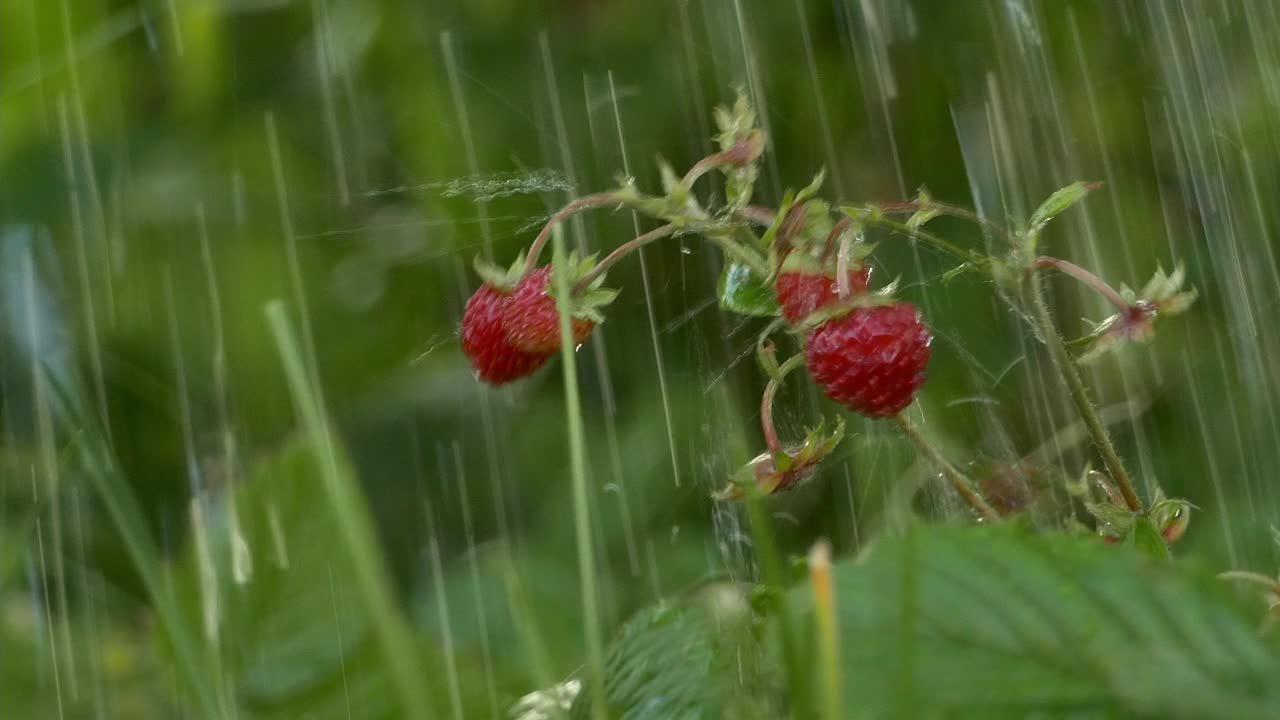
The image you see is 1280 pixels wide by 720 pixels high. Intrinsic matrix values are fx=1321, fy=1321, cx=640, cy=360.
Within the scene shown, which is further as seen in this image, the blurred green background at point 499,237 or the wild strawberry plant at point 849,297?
the blurred green background at point 499,237

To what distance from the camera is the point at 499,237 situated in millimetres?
1236

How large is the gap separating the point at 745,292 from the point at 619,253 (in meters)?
0.06

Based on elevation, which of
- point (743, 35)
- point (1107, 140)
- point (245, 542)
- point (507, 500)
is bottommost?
point (507, 500)

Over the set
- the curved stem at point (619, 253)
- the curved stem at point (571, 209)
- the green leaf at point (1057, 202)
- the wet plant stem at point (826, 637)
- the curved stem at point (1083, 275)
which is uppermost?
the curved stem at point (571, 209)

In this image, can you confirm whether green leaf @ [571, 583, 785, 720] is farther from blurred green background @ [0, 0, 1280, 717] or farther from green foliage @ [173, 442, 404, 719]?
blurred green background @ [0, 0, 1280, 717]

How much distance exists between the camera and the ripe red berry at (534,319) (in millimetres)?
586

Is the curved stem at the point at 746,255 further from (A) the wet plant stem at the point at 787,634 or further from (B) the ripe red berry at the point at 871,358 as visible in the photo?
(A) the wet plant stem at the point at 787,634

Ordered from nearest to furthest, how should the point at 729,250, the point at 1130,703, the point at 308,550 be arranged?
the point at 1130,703
the point at 729,250
the point at 308,550

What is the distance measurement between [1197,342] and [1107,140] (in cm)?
25

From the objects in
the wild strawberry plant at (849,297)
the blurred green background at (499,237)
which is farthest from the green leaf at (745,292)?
the blurred green background at (499,237)

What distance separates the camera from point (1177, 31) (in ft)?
4.26

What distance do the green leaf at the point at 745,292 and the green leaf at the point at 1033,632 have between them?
7.5 inches

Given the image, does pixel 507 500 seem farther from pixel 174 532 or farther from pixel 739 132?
pixel 739 132

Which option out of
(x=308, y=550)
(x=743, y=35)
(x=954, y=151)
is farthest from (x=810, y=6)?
(x=308, y=550)
